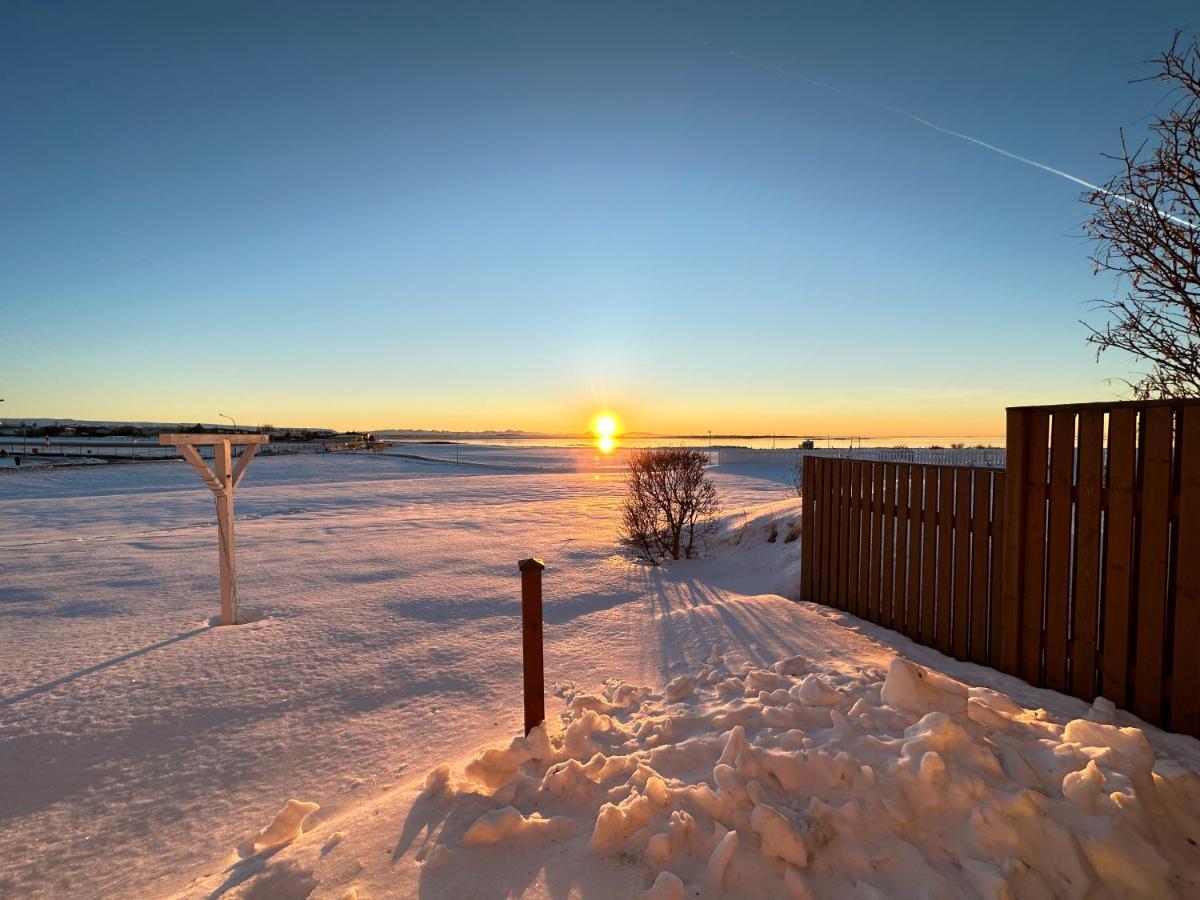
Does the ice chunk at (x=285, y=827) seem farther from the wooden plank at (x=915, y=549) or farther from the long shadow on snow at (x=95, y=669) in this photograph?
the wooden plank at (x=915, y=549)

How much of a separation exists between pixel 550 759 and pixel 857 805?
58.7 inches

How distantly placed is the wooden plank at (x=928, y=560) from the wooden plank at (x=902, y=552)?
199 mm

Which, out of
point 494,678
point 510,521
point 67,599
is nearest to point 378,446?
point 510,521

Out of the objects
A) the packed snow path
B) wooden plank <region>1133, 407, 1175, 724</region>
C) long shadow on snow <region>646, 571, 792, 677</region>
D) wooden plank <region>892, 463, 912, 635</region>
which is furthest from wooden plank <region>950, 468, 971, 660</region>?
the packed snow path

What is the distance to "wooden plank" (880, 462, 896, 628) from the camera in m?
5.62

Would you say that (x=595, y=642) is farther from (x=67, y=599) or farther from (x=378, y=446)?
(x=378, y=446)

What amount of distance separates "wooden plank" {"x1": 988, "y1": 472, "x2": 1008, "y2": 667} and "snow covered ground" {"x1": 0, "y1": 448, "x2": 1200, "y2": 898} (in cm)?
40

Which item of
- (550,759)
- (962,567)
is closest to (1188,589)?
(962,567)

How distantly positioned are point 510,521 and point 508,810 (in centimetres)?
1184

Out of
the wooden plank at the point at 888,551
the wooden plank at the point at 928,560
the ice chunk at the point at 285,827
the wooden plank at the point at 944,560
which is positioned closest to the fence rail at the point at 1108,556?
the wooden plank at the point at 944,560

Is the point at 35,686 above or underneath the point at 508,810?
underneath

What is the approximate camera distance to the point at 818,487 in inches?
267

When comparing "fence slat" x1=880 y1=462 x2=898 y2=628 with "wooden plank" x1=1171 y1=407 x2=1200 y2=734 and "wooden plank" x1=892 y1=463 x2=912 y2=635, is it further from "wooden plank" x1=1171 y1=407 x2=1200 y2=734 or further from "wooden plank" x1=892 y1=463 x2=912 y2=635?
"wooden plank" x1=1171 y1=407 x2=1200 y2=734

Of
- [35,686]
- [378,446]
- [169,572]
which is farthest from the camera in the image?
[378,446]
